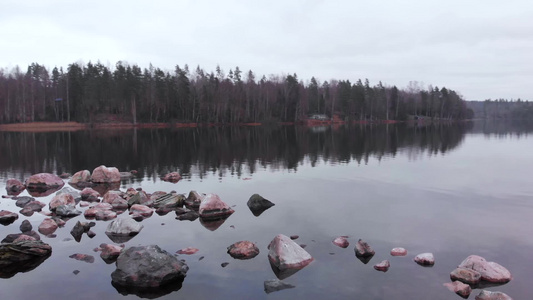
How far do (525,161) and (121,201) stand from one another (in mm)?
39165

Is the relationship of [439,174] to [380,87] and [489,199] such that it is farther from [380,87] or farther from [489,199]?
[380,87]

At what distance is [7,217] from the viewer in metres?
17.9

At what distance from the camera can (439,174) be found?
30.2 meters

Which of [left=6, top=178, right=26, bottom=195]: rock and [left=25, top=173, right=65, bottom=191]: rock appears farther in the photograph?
[left=25, top=173, right=65, bottom=191]: rock

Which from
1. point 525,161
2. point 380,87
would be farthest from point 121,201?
point 380,87

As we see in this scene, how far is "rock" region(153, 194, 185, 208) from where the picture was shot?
20.0 metres

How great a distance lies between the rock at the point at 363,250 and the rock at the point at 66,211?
555 inches

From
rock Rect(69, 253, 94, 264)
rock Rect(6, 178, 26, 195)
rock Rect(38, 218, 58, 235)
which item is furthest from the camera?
rock Rect(6, 178, 26, 195)

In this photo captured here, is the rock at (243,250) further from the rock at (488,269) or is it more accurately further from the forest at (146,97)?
the forest at (146,97)

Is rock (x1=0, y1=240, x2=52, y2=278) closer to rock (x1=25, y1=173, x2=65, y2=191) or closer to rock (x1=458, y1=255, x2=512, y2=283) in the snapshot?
rock (x1=25, y1=173, x2=65, y2=191)

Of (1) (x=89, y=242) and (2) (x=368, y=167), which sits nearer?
(1) (x=89, y=242)

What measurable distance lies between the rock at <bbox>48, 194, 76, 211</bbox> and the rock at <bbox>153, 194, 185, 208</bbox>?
4604 mm

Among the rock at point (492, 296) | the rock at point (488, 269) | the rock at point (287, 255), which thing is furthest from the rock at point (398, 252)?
the rock at point (492, 296)

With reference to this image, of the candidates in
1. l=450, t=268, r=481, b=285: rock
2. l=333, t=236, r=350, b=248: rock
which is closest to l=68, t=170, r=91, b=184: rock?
l=333, t=236, r=350, b=248: rock
